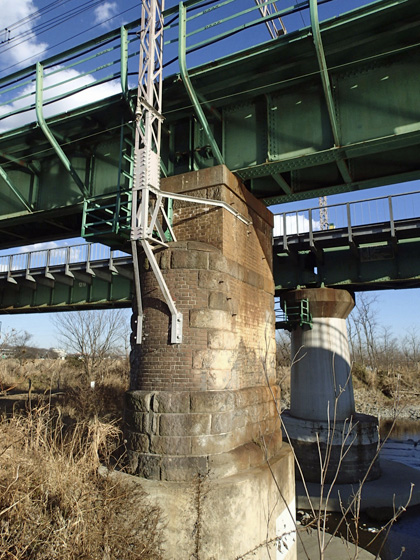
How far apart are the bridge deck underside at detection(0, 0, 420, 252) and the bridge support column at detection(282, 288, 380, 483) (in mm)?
8606

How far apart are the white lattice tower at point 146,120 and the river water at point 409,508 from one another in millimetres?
6039

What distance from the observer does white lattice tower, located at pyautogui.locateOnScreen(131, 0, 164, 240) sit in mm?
7367

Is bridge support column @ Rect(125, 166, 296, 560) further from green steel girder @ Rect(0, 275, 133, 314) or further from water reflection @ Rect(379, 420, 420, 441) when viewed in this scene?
water reflection @ Rect(379, 420, 420, 441)

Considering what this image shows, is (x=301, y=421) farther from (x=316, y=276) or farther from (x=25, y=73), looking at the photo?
(x=25, y=73)

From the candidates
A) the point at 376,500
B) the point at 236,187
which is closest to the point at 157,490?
the point at 236,187

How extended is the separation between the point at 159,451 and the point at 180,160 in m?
6.16

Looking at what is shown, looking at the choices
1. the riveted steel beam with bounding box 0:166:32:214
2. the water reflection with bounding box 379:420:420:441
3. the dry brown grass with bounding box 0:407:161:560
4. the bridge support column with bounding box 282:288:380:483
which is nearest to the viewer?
the dry brown grass with bounding box 0:407:161:560

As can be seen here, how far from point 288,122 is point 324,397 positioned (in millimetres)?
12388

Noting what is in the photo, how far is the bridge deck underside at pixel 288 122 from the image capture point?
7344mm

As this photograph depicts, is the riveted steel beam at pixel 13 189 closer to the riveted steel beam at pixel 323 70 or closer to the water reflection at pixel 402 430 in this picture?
Answer: the riveted steel beam at pixel 323 70

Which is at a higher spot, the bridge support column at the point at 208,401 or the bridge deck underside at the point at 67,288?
the bridge deck underside at the point at 67,288

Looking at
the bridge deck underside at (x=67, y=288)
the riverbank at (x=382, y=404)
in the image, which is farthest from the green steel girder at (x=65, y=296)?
the riverbank at (x=382, y=404)

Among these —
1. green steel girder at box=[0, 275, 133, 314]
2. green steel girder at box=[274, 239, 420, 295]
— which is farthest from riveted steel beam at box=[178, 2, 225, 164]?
green steel girder at box=[0, 275, 133, 314]

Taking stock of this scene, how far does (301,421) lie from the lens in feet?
55.9
